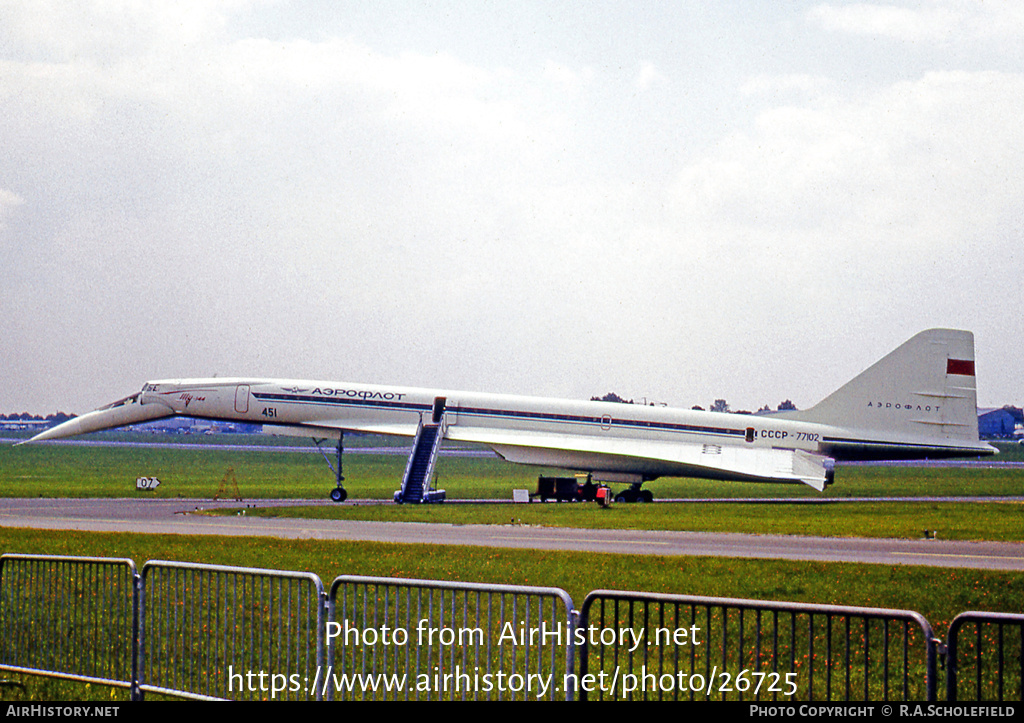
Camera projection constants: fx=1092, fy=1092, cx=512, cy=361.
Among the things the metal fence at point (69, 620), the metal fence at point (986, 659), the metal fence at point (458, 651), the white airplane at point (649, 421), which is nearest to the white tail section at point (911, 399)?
the white airplane at point (649, 421)

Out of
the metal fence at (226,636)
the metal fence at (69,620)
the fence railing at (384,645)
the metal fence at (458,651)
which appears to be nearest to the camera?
the fence railing at (384,645)

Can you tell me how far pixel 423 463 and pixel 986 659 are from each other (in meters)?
31.1

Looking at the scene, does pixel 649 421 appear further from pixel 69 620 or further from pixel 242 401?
pixel 69 620

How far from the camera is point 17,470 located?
7562cm

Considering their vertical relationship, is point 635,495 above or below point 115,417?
below

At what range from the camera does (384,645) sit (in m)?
8.57

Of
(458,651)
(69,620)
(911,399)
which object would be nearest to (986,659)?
(458,651)

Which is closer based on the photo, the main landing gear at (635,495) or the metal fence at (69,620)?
the metal fence at (69,620)

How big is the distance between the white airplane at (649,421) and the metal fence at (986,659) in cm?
3089

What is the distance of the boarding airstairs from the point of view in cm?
4097

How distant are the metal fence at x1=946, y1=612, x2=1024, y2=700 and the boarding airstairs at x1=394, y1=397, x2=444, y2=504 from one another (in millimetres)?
28099

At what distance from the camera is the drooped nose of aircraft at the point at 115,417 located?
47406 mm

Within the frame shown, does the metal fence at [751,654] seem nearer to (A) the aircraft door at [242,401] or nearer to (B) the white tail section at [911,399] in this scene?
(A) the aircraft door at [242,401]
